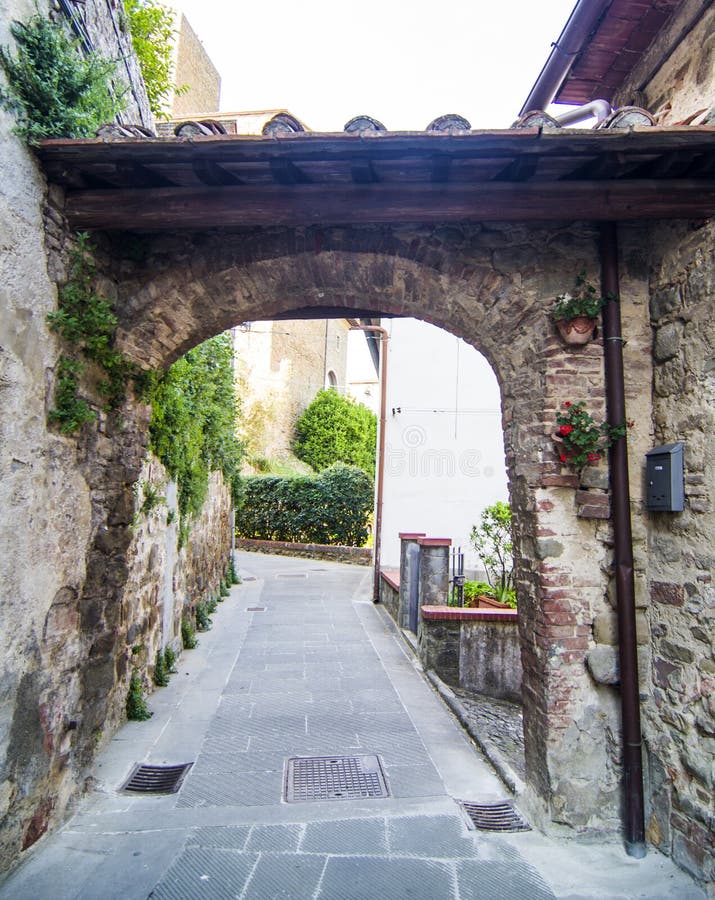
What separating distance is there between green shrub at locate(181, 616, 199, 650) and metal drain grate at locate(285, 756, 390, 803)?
3.03 metres

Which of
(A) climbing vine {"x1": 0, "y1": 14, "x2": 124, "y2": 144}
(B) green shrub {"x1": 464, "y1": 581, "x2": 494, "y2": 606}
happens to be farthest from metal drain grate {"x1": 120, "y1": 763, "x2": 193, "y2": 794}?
(B) green shrub {"x1": 464, "y1": 581, "x2": 494, "y2": 606}

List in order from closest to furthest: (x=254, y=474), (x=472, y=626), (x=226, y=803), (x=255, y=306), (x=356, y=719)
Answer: (x=226, y=803)
(x=255, y=306)
(x=356, y=719)
(x=472, y=626)
(x=254, y=474)

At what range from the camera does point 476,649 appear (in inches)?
245

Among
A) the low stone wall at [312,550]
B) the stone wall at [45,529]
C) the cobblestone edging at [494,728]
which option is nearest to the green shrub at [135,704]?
the stone wall at [45,529]

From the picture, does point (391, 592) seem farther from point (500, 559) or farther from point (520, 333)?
point (520, 333)

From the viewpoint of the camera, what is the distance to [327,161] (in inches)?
115

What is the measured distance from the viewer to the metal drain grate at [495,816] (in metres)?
3.35

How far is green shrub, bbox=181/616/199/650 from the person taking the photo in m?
6.84

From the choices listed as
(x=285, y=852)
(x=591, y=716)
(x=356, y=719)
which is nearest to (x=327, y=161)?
(x=591, y=716)

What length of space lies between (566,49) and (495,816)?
185 inches

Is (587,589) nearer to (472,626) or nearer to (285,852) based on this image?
(285,852)

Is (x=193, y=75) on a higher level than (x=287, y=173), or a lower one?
higher

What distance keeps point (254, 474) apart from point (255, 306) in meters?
14.4

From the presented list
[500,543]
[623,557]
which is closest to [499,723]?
[623,557]
